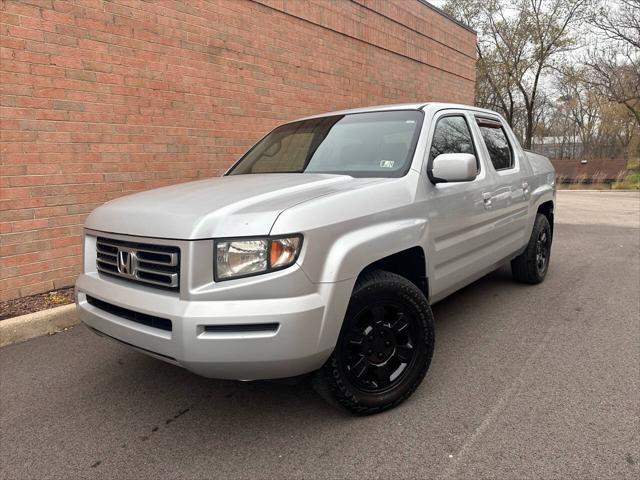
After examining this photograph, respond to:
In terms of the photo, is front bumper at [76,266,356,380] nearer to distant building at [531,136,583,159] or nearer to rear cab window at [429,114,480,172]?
rear cab window at [429,114,480,172]

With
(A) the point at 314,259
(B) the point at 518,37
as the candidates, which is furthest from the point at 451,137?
(B) the point at 518,37

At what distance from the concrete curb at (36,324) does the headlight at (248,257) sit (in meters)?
2.70

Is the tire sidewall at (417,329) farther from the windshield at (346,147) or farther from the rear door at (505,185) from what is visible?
the rear door at (505,185)

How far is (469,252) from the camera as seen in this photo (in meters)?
3.51

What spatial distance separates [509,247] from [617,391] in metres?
1.70

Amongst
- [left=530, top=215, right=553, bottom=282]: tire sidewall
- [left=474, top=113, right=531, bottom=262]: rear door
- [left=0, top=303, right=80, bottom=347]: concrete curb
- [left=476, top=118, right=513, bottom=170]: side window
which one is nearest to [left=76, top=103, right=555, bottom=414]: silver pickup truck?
[left=474, top=113, right=531, bottom=262]: rear door

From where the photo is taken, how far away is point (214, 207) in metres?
2.29

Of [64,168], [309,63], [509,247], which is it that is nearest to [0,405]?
[64,168]

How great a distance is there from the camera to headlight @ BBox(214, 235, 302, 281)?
2158mm

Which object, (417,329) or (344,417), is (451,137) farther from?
(344,417)

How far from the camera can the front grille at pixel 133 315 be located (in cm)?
221

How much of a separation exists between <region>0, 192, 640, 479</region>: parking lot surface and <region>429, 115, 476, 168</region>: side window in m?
1.47

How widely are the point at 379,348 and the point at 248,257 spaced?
974mm

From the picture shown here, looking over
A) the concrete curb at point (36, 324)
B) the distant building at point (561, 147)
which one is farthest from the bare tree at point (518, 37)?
the concrete curb at point (36, 324)
